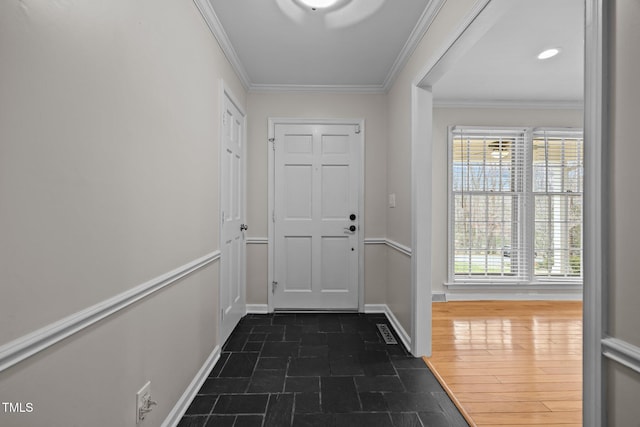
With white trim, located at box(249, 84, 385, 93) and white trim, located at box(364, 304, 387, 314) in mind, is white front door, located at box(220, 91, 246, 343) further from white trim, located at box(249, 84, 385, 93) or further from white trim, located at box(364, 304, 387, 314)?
white trim, located at box(364, 304, 387, 314)

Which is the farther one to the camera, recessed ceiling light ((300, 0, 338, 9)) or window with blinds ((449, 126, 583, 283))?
window with blinds ((449, 126, 583, 283))

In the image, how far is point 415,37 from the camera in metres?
2.54

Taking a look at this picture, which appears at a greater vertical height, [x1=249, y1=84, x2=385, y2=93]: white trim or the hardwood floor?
[x1=249, y1=84, x2=385, y2=93]: white trim

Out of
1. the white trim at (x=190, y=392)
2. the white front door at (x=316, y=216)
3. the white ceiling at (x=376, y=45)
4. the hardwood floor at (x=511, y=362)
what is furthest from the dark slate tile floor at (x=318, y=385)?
the white ceiling at (x=376, y=45)

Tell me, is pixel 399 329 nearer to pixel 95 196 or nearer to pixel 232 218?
pixel 232 218

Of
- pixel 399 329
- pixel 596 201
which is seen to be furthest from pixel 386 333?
pixel 596 201

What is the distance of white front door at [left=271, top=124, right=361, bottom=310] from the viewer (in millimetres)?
3678

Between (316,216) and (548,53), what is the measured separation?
2.58 metres

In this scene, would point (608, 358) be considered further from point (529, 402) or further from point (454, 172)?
point (454, 172)

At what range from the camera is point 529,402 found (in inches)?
79.5

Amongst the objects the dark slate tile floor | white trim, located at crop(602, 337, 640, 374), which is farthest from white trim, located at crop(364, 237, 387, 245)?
white trim, located at crop(602, 337, 640, 374)

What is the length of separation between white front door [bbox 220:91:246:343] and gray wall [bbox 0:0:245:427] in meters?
0.72

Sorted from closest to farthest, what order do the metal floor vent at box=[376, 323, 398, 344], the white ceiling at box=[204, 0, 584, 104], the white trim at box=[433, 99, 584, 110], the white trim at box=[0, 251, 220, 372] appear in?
1. the white trim at box=[0, 251, 220, 372]
2. the white ceiling at box=[204, 0, 584, 104]
3. the metal floor vent at box=[376, 323, 398, 344]
4. the white trim at box=[433, 99, 584, 110]

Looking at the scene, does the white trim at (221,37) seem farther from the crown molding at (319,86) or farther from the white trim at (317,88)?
the white trim at (317,88)
